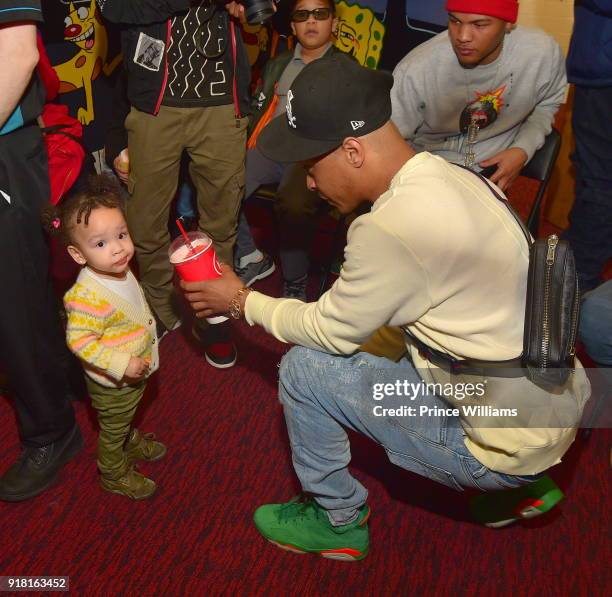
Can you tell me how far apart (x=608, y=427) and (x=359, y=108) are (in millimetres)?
1721

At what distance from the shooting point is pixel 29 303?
1.94 metres

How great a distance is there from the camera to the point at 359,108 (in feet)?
5.32

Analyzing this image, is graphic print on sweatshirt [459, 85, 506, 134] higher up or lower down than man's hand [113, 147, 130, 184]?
higher up

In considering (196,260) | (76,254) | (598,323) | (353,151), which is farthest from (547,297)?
(76,254)

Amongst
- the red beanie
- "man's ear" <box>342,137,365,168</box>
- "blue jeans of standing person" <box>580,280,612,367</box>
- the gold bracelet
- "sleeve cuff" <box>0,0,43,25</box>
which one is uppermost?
"sleeve cuff" <box>0,0,43,25</box>

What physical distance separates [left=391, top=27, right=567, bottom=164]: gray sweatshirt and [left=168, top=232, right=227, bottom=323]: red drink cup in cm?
135

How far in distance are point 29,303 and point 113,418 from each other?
442 millimetres

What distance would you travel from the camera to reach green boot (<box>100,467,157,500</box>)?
85.8 inches

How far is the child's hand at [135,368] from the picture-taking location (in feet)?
6.17

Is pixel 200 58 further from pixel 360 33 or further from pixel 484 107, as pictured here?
pixel 360 33

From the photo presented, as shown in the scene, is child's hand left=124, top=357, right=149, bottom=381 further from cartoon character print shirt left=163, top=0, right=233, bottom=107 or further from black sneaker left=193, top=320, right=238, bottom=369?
cartoon character print shirt left=163, top=0, right=233, bottom=107

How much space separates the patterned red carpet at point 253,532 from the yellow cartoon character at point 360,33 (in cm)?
244

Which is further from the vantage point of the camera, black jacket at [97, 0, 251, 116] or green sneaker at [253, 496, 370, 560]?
black jacket at [97, 0, 251, 116]

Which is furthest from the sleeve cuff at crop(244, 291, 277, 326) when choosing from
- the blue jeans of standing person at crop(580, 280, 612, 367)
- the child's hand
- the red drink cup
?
the blue jeans of standing person at crop(580, 280, 612, 367)
